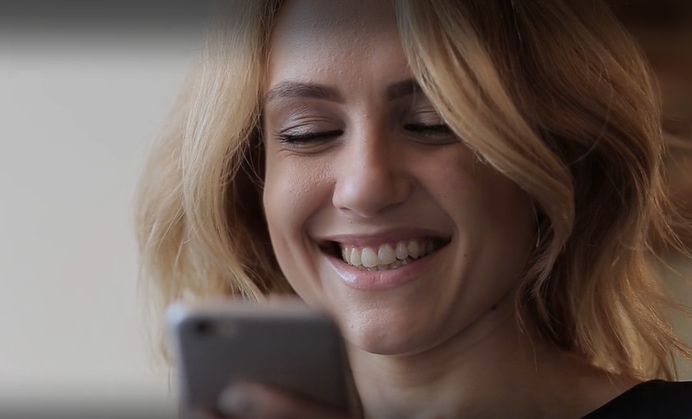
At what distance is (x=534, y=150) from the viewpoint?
79 centimetres

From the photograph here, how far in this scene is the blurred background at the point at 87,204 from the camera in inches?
45.3

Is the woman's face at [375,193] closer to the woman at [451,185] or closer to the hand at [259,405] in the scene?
the woman at [451,185]

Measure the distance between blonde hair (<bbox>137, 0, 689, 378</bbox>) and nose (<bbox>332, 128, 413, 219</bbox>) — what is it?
7cm

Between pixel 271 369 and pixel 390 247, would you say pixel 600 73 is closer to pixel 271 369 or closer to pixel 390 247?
pixel 390 247

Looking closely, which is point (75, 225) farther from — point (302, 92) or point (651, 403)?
point (651, 403)

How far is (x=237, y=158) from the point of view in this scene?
0.93 m

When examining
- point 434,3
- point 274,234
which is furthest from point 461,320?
point 434,3

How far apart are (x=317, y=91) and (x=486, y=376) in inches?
14.0

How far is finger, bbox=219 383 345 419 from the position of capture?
624 mm

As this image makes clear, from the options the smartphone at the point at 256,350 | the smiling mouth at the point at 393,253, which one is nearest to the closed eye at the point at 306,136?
the smiling mouth at the point at 393,253

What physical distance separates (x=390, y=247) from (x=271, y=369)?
0.82 feet

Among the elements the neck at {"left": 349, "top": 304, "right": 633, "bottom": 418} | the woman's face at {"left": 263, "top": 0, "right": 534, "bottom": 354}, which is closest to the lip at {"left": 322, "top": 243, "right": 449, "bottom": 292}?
the woman's face at {"left": 263, "top": 0, "right": 534, "bottom": 354}

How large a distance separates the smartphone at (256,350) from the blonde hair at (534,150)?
0.82 feet

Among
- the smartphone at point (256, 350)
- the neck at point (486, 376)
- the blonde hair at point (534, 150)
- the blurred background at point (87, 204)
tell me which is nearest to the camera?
the smartphone at point (256, 350)
